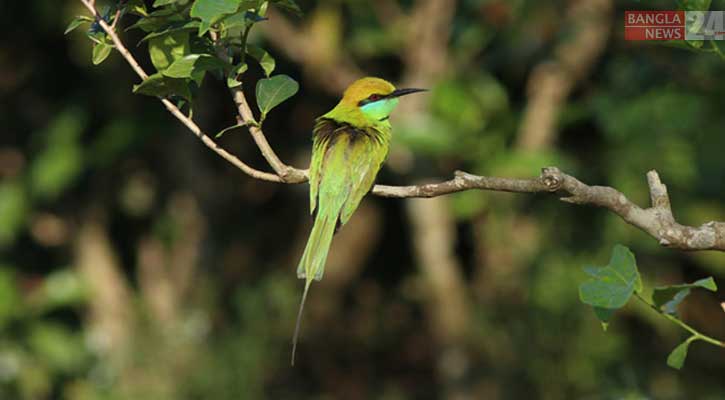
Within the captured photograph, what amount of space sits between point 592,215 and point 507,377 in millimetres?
938

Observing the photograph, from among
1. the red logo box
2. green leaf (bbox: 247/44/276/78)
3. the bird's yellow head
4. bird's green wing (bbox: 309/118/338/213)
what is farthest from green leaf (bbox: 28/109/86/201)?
green leaf (bbox: 247/44/276/78)

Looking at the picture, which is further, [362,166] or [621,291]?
[362,166]

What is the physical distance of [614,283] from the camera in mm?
1548

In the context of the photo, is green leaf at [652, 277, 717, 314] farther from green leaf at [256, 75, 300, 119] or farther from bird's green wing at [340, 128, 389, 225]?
bird's green wing at [340, 128, 389, 225]

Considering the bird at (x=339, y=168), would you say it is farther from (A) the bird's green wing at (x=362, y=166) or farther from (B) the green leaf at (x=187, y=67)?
(B) the green leaf at (x=187, y=67)

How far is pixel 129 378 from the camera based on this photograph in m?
5.38

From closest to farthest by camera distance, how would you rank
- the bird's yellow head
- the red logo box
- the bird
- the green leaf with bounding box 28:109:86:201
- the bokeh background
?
the bird < the bird's yellow head < the red logo box < the bokeh background < the green leaf with bounding box 28:109:86:201

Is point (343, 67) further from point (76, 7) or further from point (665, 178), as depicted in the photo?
point (665, 178)

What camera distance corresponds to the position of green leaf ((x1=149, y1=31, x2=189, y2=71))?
175cm

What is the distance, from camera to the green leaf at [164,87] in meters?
1.71

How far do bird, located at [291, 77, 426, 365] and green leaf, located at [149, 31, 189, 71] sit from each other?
488mm

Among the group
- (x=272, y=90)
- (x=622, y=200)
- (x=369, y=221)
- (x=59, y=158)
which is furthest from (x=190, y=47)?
(x=369, y=221)

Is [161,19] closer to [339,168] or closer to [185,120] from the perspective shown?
[185,120]

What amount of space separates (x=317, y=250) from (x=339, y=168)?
0.25 metres
